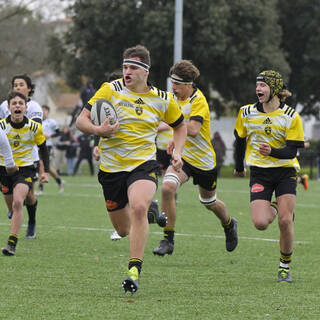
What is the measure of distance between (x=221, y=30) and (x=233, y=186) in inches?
481

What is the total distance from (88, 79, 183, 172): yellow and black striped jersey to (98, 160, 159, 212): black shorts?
0.16 ft

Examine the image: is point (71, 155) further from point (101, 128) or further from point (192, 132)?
point (101, 128)

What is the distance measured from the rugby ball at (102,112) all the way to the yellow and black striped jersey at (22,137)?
9.68ft

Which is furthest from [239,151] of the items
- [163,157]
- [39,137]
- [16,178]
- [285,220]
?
[163,157]

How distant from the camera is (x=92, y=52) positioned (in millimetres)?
37781

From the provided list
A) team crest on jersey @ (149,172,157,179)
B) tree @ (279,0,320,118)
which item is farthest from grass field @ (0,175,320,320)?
tree @ (279,0,320,118)

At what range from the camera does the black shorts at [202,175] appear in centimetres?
1010

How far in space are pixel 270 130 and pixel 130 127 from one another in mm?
1594

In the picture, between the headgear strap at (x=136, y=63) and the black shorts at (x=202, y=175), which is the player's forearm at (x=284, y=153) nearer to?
the headgear strap at (x=136, y=63)

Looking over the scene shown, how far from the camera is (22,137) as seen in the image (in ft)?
33.5

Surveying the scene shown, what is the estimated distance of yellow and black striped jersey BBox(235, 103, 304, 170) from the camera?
26.9 feet

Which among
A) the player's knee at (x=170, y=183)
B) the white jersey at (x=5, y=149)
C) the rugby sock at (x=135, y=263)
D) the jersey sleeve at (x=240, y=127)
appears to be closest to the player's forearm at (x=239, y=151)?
the jersey sleeve at (x=240, y=127)

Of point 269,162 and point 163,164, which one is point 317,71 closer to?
point 163,164

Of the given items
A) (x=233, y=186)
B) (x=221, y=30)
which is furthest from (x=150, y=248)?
(x=221, y=30)
